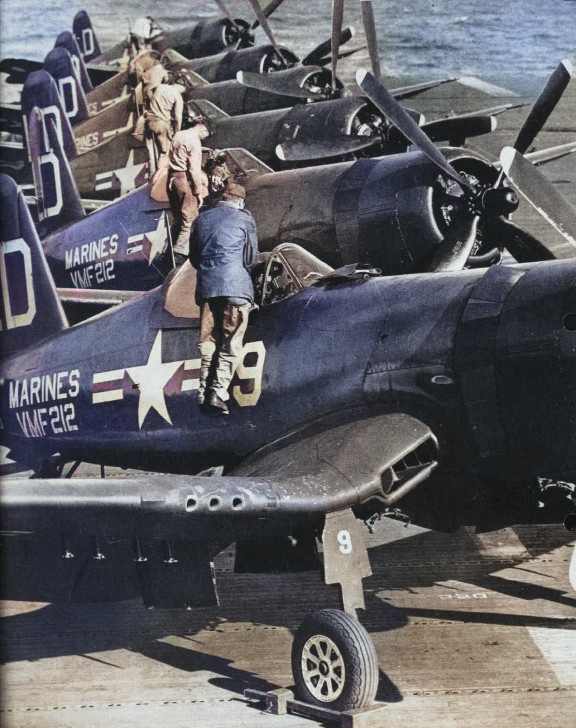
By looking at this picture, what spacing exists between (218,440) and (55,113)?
16.9ft

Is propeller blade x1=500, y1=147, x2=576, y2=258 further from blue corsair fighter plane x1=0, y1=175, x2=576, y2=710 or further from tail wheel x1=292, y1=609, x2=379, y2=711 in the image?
tail wheel x1=292, y1=609, x2=379, y2=711

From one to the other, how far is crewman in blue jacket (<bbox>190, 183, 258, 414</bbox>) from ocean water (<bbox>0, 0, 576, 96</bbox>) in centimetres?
160

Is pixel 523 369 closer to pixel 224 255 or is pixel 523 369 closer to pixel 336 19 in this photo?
pixel 224 255

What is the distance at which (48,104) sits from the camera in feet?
33.0

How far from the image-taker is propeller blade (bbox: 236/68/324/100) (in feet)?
35.9

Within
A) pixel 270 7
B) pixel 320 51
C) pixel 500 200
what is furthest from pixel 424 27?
pixel 320 51

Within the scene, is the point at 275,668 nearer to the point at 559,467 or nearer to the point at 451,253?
the point at 559,467

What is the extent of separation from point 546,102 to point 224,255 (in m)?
2.61

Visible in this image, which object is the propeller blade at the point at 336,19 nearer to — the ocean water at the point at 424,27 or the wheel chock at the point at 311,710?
the ocean water at the point at 424,27

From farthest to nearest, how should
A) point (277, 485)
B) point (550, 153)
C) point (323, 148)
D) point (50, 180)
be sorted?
point (550, 153)
point (323, 148)
point (50, 180)
point (277, 485)

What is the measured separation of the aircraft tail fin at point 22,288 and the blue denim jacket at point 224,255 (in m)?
1.78

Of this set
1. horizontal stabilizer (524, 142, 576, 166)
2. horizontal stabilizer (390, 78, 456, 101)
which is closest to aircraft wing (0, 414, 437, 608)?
horizontal stabilizer (524, 142, 576, 166)

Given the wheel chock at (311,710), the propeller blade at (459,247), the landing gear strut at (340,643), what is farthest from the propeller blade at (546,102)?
the wheel chock at (311,710)

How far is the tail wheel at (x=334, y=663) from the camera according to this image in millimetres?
4863
